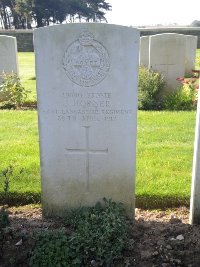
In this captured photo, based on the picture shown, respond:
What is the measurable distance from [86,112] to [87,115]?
0.03 metres

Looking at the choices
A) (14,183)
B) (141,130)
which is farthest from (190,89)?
(14,183)

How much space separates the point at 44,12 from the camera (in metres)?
45.8

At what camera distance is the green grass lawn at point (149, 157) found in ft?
12.8

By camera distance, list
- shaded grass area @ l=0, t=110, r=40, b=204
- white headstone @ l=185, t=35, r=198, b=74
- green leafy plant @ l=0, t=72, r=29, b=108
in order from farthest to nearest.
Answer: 1. white headstone @ l=185, t=35, r=198, b=74
2. green leafy plant @ l=0, t=72, r=29, b=108
3. shaded grass area @ l=0, t=110, r=40, b=204

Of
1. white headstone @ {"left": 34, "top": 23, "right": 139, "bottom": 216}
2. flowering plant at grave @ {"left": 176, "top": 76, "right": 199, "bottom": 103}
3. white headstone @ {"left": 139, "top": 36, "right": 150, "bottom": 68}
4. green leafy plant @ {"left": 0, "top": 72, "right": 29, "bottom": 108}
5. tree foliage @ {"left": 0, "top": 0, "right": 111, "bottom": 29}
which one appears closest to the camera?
white headstone @ {"left": 34, "top": 23, "right": 139, "bottom": 216}

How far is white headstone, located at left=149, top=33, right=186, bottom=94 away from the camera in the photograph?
30.6 feet

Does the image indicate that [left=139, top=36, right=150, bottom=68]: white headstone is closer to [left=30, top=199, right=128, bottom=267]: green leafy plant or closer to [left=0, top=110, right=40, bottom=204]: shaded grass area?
[left=0, top=110, right=40, bottom=204]: shaded grass area

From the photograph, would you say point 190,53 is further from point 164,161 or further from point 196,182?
point 196,182

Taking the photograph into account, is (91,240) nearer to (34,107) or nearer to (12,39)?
(34,107)

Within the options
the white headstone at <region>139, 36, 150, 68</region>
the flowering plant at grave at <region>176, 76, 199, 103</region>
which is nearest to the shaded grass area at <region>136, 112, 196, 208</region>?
the flowering plant at grave at <region>176, 76, 199, 103</region>

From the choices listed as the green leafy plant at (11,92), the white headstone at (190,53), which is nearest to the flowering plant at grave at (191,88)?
the green leafy plant at (11,92)

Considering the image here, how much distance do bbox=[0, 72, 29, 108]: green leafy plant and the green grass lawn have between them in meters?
1.32

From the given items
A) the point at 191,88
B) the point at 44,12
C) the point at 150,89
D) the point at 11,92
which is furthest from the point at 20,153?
the point at 44,12

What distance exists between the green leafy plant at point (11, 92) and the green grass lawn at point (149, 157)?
132 cm
